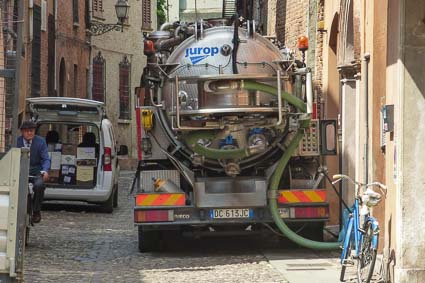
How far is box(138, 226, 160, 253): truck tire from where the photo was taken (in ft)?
47.7

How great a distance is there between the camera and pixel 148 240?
47.9ft

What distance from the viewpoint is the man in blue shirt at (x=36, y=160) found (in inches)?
576

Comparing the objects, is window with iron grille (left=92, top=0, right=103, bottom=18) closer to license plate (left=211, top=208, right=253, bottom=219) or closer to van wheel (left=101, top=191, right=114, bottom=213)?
van wheel (left=101, top=191, right=114, bottom=213)

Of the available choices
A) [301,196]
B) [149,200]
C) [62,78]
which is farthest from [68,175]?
[62,78]

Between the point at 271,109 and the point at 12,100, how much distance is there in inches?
201

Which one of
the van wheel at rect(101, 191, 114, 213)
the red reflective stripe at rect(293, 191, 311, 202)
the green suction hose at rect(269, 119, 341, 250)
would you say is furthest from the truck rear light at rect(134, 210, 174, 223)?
the van wheel at rect(101, 191, 114, 213)

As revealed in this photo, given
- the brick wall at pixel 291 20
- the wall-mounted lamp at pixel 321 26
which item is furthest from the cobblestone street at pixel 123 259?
the brick wall at pixel 291 20

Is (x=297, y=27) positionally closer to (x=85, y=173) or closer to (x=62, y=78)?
(x=85, y=173)

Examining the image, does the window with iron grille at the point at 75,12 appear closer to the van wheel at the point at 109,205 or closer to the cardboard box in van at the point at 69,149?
the cardboard box in van at the point at 69,149

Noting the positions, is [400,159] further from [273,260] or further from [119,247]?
[119,247]

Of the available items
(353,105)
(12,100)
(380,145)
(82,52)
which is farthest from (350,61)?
(82,52)

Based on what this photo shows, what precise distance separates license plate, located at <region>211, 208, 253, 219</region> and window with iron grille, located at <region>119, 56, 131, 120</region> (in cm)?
3023

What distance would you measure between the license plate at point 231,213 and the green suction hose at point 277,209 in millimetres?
299

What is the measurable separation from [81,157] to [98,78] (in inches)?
833
